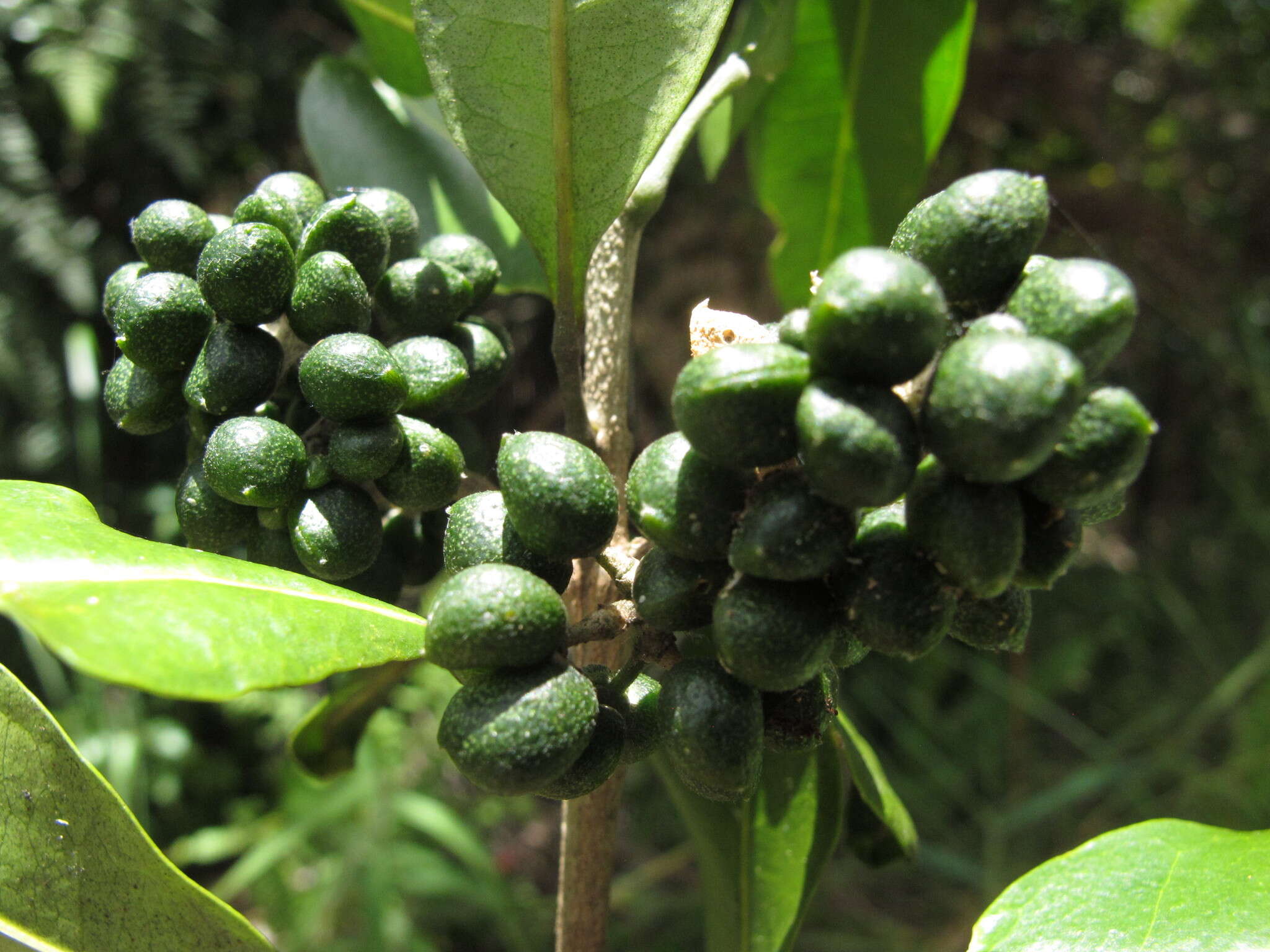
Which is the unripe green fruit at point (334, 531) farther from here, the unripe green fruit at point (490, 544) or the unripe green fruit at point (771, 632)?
the unripe green fruit at point (771, 632)

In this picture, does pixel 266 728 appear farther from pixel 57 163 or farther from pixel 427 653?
pixel 427 653

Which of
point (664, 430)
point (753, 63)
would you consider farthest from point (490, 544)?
point (664, 430)

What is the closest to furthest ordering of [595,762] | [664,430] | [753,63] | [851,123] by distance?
[595,762], [753,63], [851,123], [664,430]

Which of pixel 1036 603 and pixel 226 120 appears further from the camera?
pixel 1036 603

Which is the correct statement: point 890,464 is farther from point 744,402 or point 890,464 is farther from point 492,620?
point 492,620

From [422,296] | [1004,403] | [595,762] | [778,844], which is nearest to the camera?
[1004,403]

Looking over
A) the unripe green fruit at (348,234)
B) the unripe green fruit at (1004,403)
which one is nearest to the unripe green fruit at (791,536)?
the unripe green fruit at (1004,403)

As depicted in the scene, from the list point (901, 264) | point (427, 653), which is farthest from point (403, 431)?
point (901, 264)
